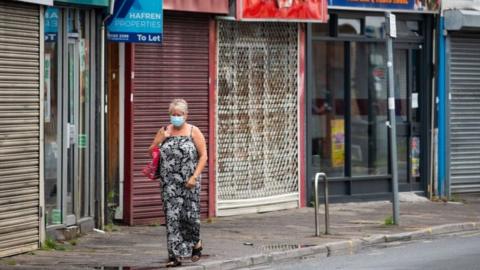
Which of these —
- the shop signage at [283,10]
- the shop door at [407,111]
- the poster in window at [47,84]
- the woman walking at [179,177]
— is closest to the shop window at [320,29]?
the shop signage at [283,10]

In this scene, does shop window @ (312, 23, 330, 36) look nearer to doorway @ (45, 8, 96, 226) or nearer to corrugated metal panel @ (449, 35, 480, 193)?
corrugated metal panel @ (449, 35, 480, 193)

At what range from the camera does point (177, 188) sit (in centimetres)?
1338

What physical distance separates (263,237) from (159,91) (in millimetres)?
2949

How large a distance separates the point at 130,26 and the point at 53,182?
8.36ft

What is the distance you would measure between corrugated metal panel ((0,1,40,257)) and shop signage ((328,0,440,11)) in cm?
746

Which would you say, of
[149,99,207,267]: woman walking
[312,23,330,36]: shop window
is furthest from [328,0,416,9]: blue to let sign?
[149,99,207,267]: woman walking

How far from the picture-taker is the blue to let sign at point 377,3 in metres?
20.6

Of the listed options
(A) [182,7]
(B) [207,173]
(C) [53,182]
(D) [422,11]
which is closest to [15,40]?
(C) [53,182]

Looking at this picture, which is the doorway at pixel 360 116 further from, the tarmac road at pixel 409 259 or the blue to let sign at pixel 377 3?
the tarmac road at pixel 409 259

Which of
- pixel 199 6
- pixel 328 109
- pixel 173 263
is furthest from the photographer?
pixel 328 109

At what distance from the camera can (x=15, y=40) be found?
13.9 meters

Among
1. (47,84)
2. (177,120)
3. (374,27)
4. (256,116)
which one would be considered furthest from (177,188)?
(374,27)

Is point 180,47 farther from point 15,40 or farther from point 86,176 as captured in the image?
point 15,40

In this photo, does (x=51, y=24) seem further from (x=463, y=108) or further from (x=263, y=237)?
(x=463, y=108)
